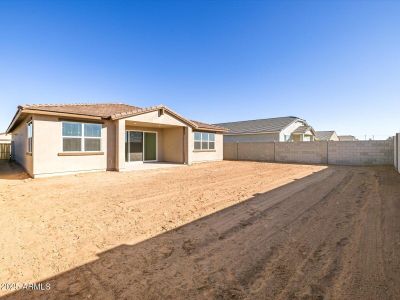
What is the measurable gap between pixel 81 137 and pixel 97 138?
0.83 meters

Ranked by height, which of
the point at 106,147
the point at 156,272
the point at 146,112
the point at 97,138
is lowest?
the point at 156,272

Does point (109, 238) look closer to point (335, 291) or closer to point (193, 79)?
point (335, 291)

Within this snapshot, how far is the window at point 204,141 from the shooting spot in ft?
59.3

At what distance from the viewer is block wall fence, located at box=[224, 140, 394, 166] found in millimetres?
15910

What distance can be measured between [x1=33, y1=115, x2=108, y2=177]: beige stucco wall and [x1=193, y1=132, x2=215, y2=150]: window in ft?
30.4

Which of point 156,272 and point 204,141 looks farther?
point 204,141

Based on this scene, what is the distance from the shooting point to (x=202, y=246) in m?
3.48

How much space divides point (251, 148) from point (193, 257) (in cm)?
1966

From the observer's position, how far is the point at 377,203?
599 cm

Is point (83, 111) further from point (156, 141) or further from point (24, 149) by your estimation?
point (156, 141)

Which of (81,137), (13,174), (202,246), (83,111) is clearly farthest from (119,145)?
(202,246)

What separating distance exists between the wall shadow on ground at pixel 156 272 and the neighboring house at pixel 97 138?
899 centimetres

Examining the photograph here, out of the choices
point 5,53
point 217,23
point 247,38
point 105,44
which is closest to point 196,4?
point 217,23

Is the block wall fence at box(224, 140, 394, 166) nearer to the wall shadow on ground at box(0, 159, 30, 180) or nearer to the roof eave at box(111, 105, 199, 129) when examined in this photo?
the roof eave at box(111, 105, 199, 129)
